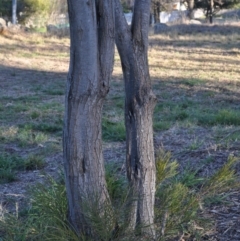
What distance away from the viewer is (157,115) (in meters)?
10.3

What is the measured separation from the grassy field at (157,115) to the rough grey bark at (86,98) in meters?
0.93

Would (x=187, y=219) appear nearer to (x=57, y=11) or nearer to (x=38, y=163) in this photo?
(x=38, y=163)

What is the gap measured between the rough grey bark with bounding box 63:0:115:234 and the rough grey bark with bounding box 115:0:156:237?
30 centimetres

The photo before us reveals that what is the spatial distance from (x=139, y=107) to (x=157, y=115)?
659 centimetres

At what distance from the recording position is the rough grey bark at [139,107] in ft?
12.1

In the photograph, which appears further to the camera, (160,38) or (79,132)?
(160,38)

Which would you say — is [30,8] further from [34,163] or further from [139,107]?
[139,107]

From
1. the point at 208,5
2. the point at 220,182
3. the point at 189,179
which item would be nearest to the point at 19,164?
the point at 189,179

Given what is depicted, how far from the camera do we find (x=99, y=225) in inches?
135

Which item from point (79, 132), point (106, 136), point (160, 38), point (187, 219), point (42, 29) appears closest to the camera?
point (79, 132)

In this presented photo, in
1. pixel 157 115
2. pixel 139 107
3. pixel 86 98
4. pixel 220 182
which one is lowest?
pixel 157 115

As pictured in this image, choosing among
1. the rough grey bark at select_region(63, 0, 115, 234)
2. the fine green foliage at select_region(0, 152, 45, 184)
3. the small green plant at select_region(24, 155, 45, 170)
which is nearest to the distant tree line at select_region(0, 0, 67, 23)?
→ the fine green foliage at select_region(0, 152, 45, 184)

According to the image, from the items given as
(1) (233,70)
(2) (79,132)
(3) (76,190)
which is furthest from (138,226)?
(1) (233,70)

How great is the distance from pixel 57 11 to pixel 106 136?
33578 mm
